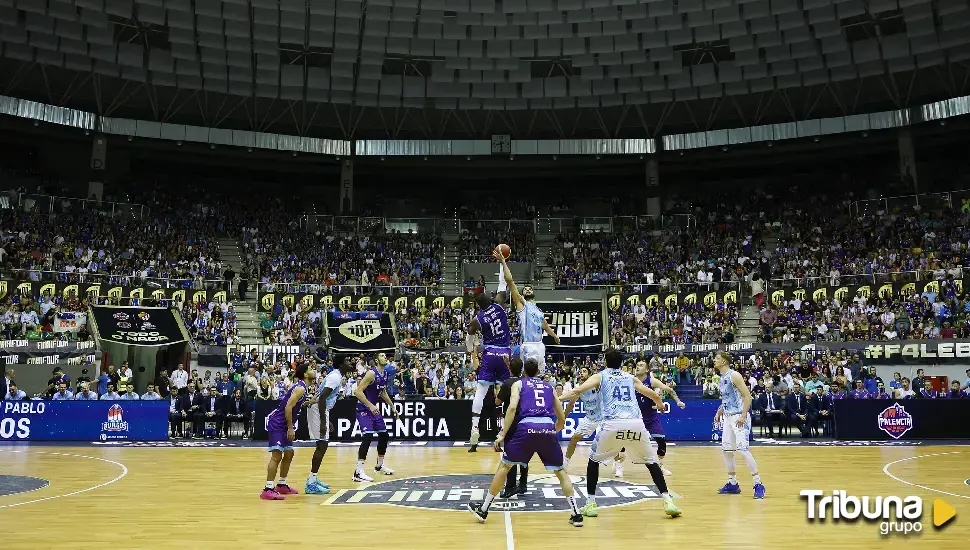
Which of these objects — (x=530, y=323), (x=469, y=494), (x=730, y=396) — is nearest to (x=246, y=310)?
(x=530, y=323)

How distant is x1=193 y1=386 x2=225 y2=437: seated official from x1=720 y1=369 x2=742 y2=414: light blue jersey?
15605 millimetres

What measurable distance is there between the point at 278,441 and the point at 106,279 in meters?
27.0

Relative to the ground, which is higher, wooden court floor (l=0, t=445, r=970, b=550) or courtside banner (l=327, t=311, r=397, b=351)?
courtside banner (l=327, t=311, r=397, b=351)

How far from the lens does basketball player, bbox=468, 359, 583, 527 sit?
10398 millimetres

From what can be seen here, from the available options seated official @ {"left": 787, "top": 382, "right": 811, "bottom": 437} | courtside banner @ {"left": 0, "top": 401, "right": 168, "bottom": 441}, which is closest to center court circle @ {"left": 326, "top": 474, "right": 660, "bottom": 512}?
seated official @ {"left": 787, "top": 382, "right": 811, "bottom": 437}

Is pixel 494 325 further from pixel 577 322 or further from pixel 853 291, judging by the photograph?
pixel 853 291

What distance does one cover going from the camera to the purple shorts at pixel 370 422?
1473cm

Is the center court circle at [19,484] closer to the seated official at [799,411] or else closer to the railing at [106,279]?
the seated official at [799,411]

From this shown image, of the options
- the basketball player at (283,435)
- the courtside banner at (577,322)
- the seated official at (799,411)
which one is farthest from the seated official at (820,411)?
the basketball player at (283,435)

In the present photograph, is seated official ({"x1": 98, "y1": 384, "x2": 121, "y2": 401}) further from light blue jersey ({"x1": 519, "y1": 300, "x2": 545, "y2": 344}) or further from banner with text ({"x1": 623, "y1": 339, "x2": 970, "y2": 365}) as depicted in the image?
banner with text ({"x1": 623, "y1": 339, "x2": 970, "y2": 365})

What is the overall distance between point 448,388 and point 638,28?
19.5 meters

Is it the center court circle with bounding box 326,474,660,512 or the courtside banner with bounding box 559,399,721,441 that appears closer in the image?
the center court circle with bounding box 326,474,660,512

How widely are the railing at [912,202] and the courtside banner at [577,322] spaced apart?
55.4ft

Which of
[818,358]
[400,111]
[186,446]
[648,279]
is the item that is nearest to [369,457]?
[186,446]
